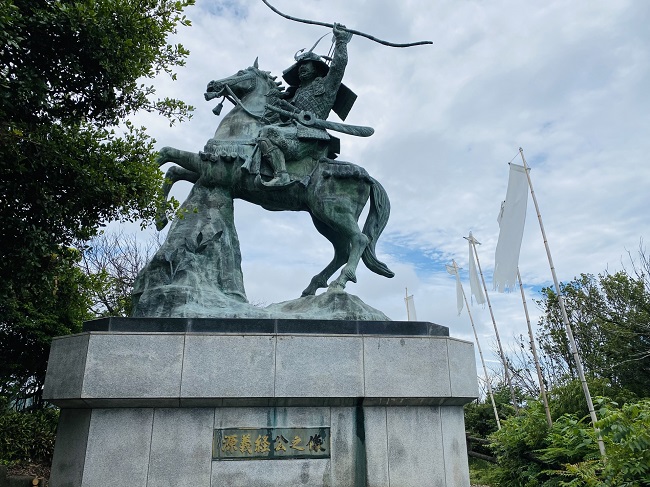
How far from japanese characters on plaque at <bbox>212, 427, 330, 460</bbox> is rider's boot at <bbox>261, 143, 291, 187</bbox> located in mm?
3057

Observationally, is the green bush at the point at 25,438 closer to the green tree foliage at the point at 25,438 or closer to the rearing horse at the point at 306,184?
the green tree foliage at the point at 25,438

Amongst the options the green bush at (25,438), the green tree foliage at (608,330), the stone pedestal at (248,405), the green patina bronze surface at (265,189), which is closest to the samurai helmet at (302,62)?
the green patina bronze surface at (265,189)

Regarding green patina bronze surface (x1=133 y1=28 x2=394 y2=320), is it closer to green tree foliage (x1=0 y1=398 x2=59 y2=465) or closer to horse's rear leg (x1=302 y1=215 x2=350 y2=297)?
horse's rear leg (x1=302 y1=215 x2=350 y2=297)

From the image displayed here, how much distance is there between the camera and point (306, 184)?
21.2 ft

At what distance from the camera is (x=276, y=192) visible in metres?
6.54

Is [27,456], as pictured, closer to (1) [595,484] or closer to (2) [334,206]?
(2) [334,206]

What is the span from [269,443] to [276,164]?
11.2 ft

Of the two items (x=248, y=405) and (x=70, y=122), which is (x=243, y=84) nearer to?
(x=70, y=122)

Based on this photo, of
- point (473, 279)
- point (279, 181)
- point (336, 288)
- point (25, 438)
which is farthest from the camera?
point (473, 279)

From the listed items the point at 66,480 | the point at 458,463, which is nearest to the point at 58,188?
the point at 66,480

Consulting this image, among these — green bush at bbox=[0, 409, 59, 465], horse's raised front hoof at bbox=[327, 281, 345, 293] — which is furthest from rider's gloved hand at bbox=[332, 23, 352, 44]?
green bush at bbox=[0, 409, 59, 465]

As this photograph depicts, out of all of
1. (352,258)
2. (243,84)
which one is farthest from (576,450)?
(243,84)

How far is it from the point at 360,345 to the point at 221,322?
1.39 metres

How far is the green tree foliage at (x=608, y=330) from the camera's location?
1634cm
